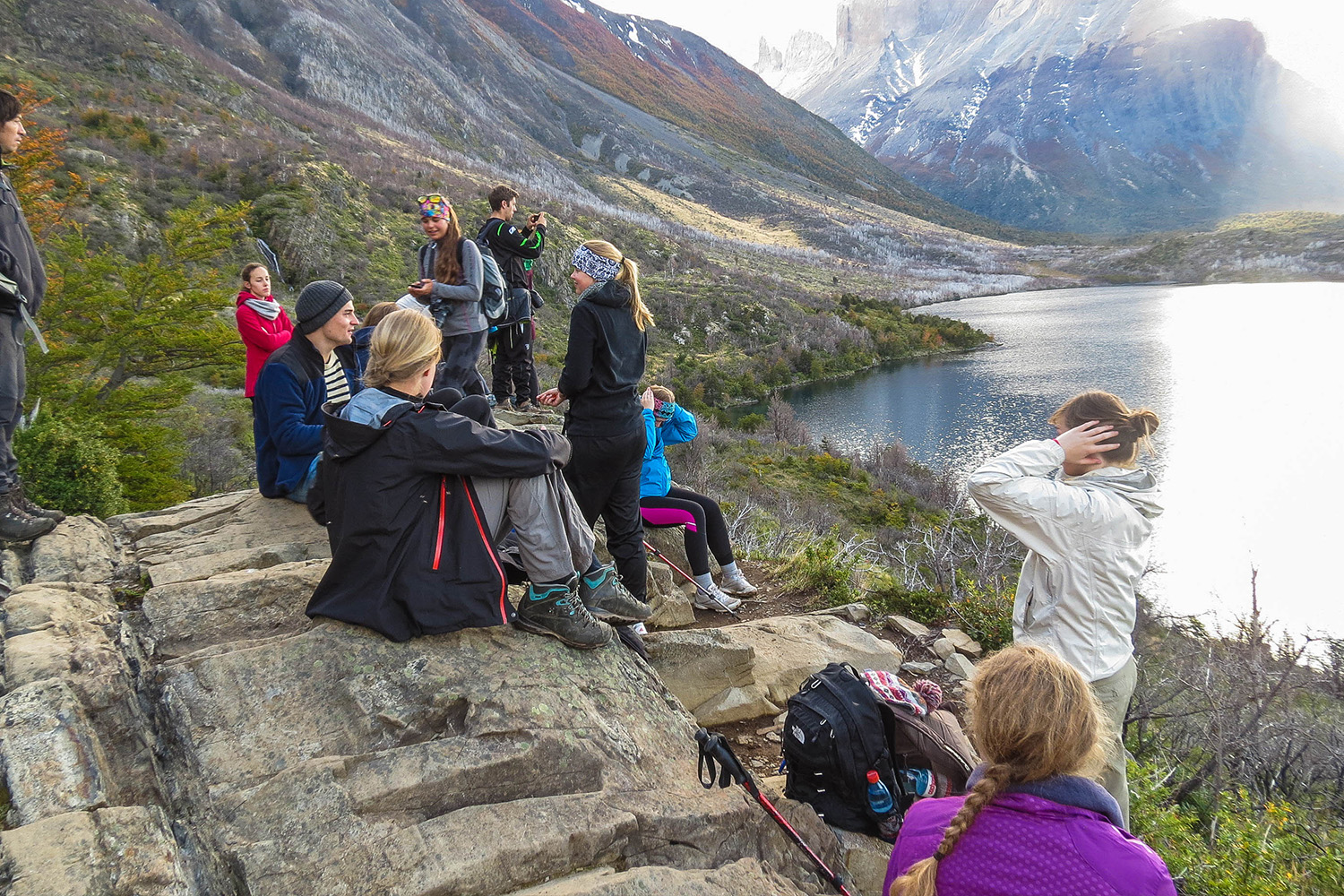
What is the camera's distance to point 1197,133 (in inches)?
6230

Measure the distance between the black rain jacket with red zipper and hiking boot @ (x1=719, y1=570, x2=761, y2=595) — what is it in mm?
2610

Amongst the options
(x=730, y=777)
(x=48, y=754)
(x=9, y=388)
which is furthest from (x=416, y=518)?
(x=9, y=388)

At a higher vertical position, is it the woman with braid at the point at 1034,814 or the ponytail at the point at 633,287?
the ponytail at the point at 633,287

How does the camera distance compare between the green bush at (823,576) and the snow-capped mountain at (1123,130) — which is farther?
the snow-capped mountain at (1123,130)

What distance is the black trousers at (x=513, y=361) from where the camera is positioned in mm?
6832

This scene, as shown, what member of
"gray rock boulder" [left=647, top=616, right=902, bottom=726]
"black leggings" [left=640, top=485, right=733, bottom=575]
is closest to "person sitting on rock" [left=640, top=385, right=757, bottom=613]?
"black leggings" [left=640, top=485, right=733, bottom=575]

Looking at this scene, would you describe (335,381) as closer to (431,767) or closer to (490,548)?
(490,548)

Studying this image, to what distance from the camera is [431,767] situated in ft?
6.68

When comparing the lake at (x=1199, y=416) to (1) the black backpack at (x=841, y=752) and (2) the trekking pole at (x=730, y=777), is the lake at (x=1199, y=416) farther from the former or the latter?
(2) the trekking pole at (x=730, y=777)

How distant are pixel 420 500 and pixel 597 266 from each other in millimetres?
1470

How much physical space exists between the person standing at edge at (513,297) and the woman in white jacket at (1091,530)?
15.5 feet

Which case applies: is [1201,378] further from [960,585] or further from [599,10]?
[599,10]

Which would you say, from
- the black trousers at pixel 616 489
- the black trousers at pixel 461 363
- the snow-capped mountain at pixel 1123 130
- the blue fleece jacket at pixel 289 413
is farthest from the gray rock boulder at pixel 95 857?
the snow-capped mountain at pixel 1123 130

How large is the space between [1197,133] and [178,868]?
209 metres
